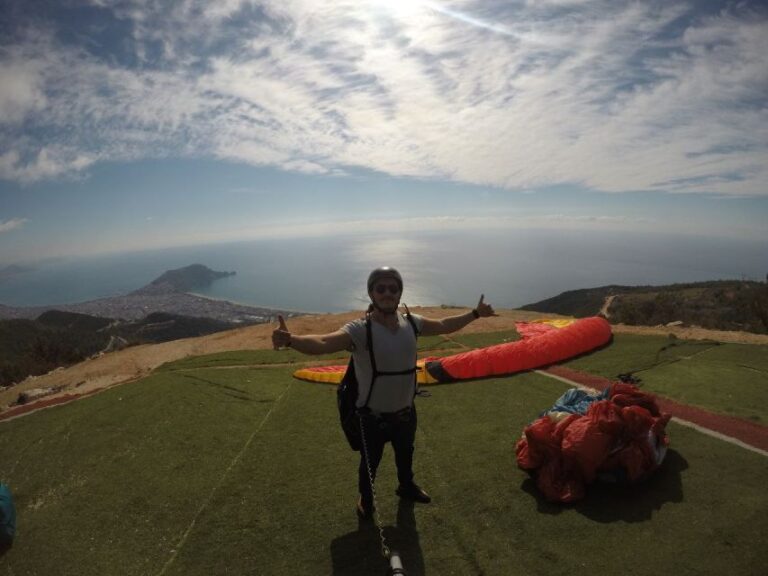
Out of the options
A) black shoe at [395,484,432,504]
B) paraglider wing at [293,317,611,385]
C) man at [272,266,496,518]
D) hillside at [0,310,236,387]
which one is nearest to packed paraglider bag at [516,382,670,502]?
black shoe at [395,484,432,504]

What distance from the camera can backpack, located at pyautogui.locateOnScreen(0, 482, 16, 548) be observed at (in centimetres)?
388

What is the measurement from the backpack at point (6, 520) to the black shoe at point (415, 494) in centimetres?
392

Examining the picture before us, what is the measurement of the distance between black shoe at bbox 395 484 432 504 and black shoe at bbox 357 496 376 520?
1.16 feet

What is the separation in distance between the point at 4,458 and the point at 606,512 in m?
8.10

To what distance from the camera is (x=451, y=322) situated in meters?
3.85

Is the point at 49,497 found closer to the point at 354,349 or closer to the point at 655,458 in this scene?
the point at 354,349

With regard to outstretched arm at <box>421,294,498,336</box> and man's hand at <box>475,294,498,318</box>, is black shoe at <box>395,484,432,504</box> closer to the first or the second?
outstretched arm at <box>421,294,498,336</box>

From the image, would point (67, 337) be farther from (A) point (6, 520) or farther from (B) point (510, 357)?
(B) point (510, 357)

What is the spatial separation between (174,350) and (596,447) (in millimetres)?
16746

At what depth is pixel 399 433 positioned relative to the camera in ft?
11.5

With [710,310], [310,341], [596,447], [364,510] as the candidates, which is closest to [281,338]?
[310,341]

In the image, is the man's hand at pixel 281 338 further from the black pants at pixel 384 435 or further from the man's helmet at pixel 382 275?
the black pants at pixel 384 435

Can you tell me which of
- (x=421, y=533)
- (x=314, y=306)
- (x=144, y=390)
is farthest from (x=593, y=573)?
(x=314, y=306)

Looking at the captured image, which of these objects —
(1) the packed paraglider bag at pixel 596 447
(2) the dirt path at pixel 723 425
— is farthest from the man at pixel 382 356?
(2) the dirt path at pixel 723 425
